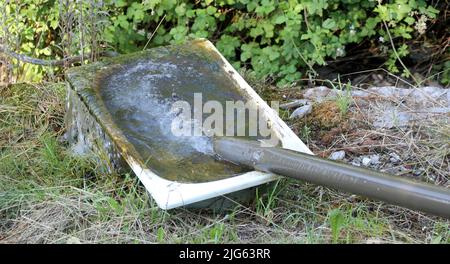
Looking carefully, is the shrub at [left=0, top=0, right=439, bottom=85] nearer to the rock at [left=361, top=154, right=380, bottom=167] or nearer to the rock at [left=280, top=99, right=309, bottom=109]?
the rock at [left=280, top=99, right=309, bottom=109]

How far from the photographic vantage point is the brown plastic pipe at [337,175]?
7.27 ft

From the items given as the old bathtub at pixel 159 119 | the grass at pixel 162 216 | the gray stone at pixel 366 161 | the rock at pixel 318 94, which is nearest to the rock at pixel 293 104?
the rock at pixel 318 94

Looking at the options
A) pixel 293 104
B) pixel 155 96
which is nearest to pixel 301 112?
pixel 293 104

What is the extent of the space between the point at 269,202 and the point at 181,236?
368mm

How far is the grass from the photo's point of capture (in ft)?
8.07

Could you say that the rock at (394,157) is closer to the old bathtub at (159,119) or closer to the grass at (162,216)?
the grass at (162,216)

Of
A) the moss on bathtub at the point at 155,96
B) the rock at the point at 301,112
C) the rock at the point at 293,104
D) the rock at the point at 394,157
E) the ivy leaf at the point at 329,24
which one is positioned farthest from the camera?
the ivy leaf at the point at 329,24

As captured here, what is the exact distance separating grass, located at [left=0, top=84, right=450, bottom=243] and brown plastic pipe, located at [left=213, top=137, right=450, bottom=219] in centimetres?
15

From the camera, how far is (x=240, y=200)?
263 cm

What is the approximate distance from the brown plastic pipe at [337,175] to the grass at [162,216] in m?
0.15

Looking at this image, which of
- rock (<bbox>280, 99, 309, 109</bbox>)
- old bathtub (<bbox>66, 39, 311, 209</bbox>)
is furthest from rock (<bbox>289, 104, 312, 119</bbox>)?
old bathtub (<bbox>66, 39, 311, 209</bbox>)

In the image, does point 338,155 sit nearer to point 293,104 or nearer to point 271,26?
point 293,104
